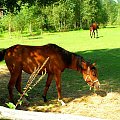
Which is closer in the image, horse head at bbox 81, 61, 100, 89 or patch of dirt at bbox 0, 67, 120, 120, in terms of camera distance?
patch of dirt at bbox 0, 67, 120, 120

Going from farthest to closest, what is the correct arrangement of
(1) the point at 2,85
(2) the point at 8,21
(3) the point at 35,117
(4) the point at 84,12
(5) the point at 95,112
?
(4) the point at 84,12 < (2) the point at 8,21 < (1) the point at 2,85 < (5) the point at 95,112 < (3) the point at 35,117

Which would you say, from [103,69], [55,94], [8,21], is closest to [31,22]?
[8,21]

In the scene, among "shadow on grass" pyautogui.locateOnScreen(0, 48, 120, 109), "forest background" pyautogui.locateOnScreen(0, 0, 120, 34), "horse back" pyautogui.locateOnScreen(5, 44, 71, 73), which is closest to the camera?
"horse back" pyautogui.locateOnScreen(5, 44, 71, 73)

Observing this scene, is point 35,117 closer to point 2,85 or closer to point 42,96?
point 42,96

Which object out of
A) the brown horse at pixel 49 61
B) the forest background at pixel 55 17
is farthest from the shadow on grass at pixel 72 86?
the forest background at pixel 55 17

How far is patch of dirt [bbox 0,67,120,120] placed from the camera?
317 inches

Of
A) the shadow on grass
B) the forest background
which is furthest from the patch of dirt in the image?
the forest background

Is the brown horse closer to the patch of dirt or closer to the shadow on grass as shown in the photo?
the patch of dirt

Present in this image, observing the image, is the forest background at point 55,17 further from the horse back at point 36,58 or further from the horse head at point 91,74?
the horse head at point 91,74

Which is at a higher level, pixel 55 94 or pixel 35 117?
pixel 35 117

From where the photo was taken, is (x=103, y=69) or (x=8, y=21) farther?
(x=8, y=21)

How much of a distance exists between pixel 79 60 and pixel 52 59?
0.75 m

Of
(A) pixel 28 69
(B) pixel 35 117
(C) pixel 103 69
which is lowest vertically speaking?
(C) pixel 103 69

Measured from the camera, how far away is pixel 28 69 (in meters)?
9.07
